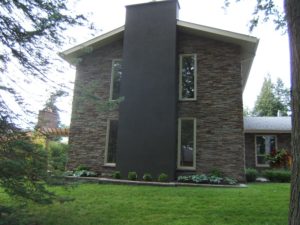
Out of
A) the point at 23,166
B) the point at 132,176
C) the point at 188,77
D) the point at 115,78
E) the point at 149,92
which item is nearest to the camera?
the point at 23,166

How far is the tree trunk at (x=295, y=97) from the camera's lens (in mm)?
3660

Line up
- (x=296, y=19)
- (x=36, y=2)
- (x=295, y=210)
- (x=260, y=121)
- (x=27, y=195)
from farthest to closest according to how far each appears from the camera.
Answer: (x=260, y=121)
(x=36, y=2)
(x=27, y=195)
(x=296, y=19)
(x=295, y=210)

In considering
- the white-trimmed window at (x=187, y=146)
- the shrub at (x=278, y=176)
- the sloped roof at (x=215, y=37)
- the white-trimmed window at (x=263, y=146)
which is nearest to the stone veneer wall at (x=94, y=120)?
the sloped roof at (x=215, y=37)

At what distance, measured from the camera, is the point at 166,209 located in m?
6.16

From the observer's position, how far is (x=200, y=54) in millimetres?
12570

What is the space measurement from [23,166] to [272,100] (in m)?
40.6

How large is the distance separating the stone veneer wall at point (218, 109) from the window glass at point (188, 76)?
0.75 ft

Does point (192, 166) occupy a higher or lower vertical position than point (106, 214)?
higher

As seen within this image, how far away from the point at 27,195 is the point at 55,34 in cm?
285

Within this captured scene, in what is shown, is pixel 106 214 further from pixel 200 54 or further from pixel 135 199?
pixel 200 54

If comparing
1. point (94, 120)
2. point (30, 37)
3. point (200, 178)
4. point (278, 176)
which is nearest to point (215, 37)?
point (200, 178)

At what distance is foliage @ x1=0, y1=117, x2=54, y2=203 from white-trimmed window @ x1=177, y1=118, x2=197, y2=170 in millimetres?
7420

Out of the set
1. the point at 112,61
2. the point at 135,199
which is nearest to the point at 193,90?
the point at 112,61

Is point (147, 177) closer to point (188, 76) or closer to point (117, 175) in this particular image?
point (117, 175)
